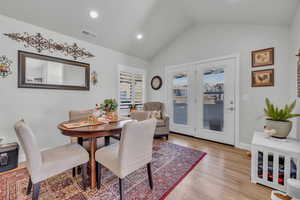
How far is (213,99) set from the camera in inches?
127

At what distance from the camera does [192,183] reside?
1.70 meters

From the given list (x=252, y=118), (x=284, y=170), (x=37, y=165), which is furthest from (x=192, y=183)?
(x=252, y=118)

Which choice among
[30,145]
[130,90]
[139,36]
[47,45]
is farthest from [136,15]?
[30,145]

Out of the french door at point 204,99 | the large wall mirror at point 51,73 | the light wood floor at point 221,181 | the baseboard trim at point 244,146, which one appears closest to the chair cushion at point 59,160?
the light wood floor at point 221,181

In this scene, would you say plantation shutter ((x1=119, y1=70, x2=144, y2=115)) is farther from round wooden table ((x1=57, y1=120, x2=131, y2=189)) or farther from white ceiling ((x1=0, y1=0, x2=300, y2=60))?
round wooden table ((x1=57, y1=120, x2=131, y2=189))

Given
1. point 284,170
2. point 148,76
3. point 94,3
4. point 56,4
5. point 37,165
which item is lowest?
point 284,170

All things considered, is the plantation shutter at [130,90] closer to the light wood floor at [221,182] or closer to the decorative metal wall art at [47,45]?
the decorative metal wall art at [47,45]

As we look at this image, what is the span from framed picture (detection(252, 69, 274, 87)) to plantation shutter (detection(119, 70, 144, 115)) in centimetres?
308

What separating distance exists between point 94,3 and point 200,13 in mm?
2316

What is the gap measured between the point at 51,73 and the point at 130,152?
2.38 m

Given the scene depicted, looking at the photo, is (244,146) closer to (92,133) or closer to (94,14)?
(92,133)

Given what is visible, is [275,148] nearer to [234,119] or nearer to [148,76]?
[234,119]

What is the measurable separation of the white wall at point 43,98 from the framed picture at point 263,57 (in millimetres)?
3401

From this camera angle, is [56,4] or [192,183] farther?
[56,4]
